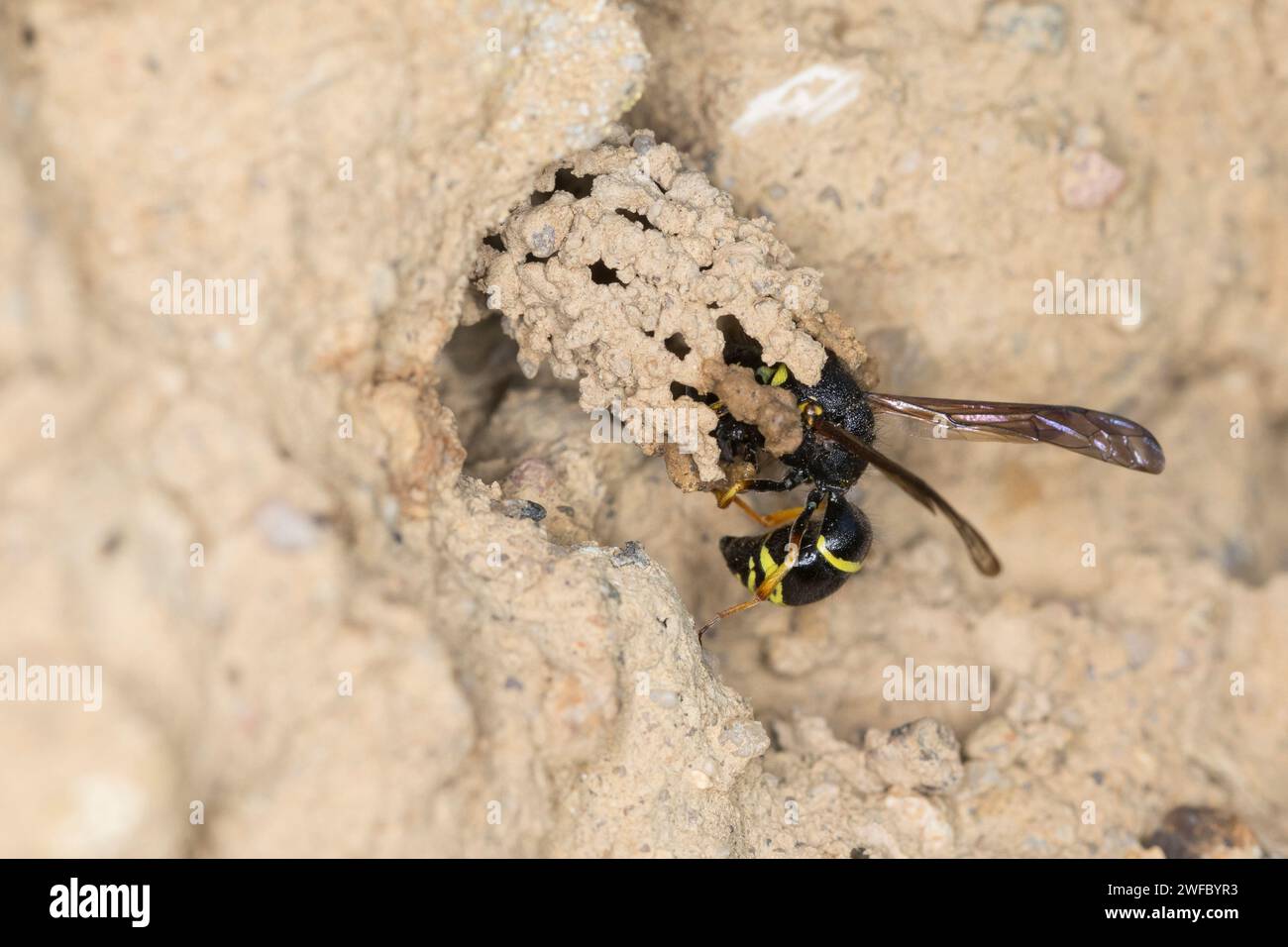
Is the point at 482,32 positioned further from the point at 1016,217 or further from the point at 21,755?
the point at 1016,217

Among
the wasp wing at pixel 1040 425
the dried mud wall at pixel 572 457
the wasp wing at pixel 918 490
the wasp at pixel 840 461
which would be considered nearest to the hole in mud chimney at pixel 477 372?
the dried mud wall at pixel 572 457

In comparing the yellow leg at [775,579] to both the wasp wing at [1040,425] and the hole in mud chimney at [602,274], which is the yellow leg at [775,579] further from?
the hole in mud chimney at [602,274]

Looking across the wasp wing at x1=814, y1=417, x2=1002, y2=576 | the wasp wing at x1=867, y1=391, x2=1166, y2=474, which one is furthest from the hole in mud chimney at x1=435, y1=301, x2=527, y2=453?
the wasp wing at x1=867, y1=391, x2=1166, y2=474

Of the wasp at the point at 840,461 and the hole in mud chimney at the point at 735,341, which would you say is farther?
the wasp at the point at 840,461

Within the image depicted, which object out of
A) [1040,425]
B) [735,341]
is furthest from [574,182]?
[1040,425]

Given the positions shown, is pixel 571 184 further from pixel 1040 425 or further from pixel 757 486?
pixel 1040 425

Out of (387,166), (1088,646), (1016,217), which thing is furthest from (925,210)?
(387,166)

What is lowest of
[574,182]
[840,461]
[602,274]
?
[840,461]
